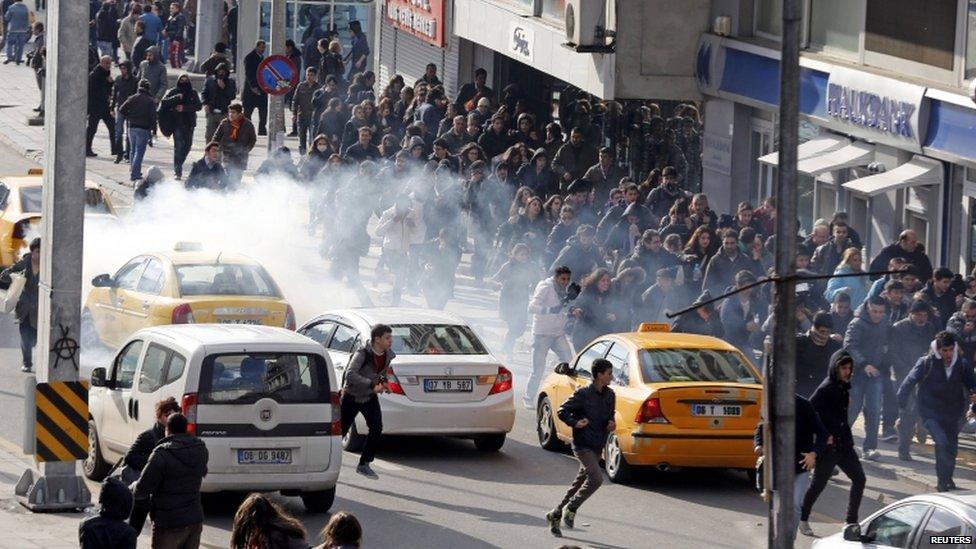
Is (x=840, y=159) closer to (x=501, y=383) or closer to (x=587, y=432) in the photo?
(x=501, y=383)

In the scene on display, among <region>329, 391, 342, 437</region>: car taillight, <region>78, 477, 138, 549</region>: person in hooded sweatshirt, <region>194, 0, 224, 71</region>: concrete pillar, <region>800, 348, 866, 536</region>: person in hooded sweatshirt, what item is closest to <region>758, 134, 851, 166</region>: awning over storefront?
<region>800, 348, 866, 536</region>: person in hooded sweatshirt

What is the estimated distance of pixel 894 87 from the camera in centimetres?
2375

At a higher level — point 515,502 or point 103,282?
point 103,282

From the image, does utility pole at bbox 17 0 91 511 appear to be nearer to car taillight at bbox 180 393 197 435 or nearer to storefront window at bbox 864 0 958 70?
car taillight at bbox 180 393 197 435

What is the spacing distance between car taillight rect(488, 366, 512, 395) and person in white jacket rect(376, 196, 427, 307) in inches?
288

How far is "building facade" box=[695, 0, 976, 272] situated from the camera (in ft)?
75.4

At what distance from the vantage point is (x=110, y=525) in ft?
37.0

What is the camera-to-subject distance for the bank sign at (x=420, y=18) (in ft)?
129

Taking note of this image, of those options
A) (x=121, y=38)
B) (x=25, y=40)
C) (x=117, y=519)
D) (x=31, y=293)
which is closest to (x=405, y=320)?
(x=31, y=293)

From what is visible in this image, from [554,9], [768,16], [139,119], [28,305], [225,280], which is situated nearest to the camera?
[225,280]

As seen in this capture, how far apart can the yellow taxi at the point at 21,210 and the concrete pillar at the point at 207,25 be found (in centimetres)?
1677

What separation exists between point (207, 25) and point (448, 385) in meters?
27.7

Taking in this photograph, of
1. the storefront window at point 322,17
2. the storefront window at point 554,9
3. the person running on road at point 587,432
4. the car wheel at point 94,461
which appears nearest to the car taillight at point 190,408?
the car wheel at point 94,461

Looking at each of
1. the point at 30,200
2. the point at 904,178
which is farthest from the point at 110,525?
the point at 30,200
